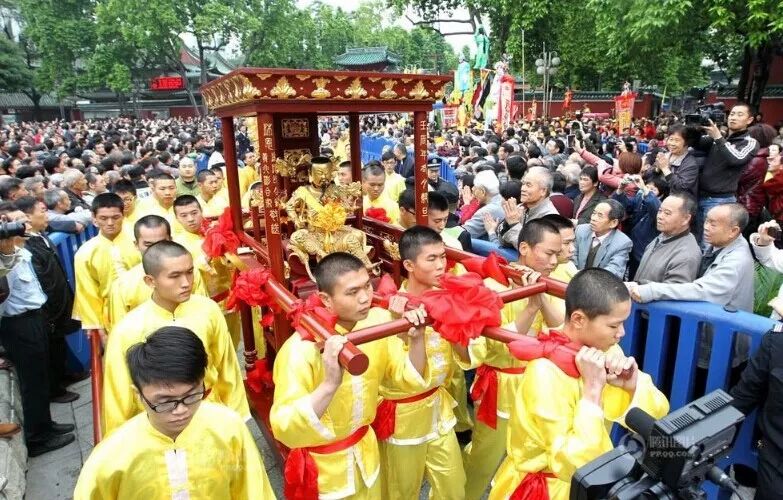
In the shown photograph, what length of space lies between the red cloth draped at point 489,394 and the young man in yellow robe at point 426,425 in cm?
21

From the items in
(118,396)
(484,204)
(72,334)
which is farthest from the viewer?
(484,204)

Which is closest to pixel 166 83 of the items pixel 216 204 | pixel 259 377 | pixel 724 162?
pixel 216 204

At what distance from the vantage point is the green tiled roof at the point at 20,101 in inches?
1609

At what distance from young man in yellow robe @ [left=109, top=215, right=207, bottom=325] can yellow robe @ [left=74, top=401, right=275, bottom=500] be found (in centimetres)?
180

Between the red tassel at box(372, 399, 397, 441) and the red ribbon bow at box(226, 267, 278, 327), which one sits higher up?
the red ribbon bow at box(226, 267, 278, 327)

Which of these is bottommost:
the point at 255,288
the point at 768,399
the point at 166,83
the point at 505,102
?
the point at 768,399

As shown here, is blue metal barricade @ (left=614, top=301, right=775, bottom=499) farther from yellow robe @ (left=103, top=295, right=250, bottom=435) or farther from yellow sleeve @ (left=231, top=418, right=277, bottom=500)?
yellow robe @ (left=103, top=295, right=250, bottom=435)

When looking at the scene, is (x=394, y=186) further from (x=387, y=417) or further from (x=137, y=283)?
(x=387, y=417)

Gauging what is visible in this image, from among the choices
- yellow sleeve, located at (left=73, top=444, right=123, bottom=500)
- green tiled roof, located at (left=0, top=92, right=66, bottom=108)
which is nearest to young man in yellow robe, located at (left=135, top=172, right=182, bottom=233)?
yellow sleeve, located at (left=73, top=444, right=123, bottom=500)

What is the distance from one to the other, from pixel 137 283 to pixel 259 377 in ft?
4.24

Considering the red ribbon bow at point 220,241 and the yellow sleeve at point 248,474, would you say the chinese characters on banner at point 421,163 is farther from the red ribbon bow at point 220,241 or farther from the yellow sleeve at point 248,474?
the yellow sleeve at point 248,474

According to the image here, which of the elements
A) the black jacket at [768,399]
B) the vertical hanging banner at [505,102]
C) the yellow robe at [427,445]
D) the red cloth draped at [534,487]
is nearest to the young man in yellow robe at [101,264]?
the yellow robe at [427,445]

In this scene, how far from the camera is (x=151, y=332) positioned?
2.75 metres

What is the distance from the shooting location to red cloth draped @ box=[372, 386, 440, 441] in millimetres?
2771
